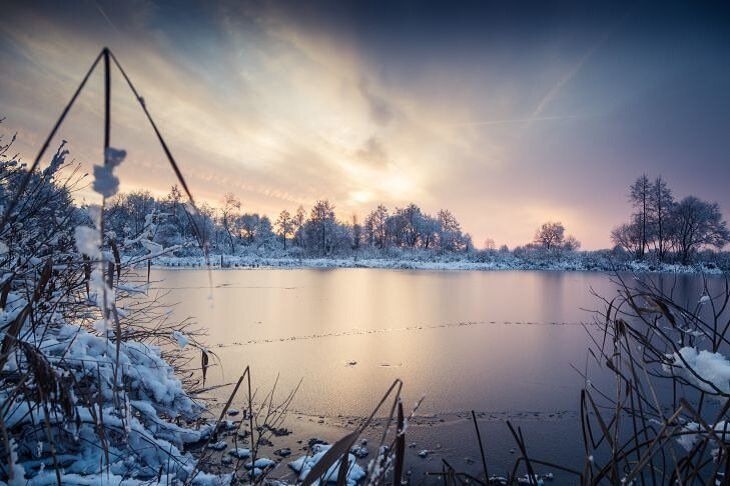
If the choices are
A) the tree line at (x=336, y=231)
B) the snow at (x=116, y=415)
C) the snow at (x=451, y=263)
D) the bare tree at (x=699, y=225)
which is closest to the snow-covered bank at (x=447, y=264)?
the snow at (x=451, y=263)

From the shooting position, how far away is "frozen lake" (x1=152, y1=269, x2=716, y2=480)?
11.9 feet

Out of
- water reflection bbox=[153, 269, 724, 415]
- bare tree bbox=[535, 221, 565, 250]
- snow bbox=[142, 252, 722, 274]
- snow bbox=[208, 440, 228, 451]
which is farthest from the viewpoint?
bare tree bbox=[535, 221, 565, 250]

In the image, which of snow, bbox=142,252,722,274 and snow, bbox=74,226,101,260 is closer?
snow, bbox=74,226,101,260

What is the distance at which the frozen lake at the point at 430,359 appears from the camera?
11.9ft

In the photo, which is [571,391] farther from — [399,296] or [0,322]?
[399,296]

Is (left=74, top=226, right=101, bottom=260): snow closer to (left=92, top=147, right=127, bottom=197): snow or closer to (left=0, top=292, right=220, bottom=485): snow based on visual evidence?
(left=92, top=147, right=127, bottom=197): snow

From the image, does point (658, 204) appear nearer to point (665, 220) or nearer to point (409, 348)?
point (665, 220)

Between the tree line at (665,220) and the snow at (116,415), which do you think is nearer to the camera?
the snow at (116,415)

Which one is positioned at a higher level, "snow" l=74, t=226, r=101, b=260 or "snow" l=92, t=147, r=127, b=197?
"snow" l=92, t=147, r=127, b=197

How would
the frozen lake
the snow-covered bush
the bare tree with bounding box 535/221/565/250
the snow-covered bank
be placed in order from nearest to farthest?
1. the snow-covered bush
2. the frozen lake
3. the snow-covered bank
4. the bare tree with bounding box 535/221/565/250

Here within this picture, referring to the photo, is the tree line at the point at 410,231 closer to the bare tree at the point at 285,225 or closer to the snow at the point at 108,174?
the bare tree at the point at 285,225

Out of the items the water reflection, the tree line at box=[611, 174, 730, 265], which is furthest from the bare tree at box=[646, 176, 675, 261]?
the water reflection

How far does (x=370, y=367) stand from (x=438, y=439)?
2.16 metres

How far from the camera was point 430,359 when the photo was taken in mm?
5727
